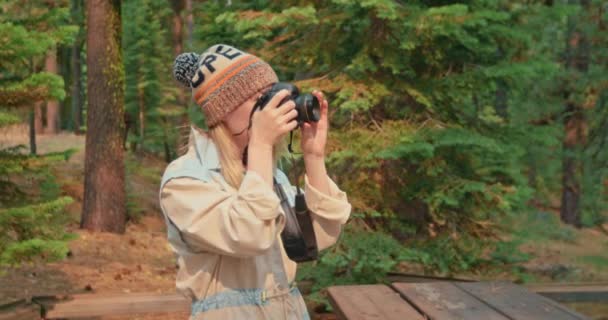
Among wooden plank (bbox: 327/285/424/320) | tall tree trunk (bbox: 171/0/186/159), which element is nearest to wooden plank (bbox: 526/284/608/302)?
wooden plank (bbox: 327/285/424/320)

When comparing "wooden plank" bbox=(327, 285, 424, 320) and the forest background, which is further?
the forest background

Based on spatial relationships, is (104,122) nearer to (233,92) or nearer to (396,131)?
(396,131)

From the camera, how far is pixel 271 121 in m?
2.04

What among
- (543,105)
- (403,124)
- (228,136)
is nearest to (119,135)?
(403,124)

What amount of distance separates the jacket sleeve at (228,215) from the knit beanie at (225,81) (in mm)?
285

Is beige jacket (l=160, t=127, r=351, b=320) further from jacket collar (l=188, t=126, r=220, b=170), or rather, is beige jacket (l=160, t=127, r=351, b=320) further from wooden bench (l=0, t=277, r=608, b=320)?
wooden bench (l=0, t=277, r=608, b=320)

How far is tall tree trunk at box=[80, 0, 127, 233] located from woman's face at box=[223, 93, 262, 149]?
8746 mm

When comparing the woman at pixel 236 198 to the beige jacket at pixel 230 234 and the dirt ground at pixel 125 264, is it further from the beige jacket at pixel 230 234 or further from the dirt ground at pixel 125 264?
the dirt ground at pixel 125 264

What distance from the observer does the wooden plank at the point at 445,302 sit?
342 centimetres

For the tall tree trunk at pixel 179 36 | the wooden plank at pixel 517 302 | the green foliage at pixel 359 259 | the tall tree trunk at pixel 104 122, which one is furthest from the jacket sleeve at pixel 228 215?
the tall tree trunk at pixel 179 36

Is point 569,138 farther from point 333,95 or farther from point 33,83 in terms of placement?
point 33,83

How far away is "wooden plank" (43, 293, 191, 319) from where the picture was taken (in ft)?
16.4

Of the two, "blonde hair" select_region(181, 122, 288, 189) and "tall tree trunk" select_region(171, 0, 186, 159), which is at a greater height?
"blonde hair" select_region(181, 122, 288, 189)

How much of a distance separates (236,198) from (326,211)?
49 centimetres
